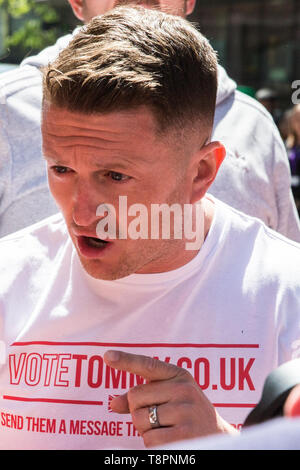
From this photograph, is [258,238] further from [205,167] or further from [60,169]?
[60,169]

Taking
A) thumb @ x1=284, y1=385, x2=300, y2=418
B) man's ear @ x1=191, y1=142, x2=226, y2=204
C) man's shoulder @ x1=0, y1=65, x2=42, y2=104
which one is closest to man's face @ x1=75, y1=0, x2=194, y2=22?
man's shoulder @ x1=0, y1=65, x2=42, y2=104

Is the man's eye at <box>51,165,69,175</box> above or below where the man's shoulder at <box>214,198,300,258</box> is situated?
above

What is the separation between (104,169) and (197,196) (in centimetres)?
28

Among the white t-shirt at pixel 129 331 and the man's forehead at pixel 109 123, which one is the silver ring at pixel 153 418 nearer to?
the white t-shirt at pixel 129 331

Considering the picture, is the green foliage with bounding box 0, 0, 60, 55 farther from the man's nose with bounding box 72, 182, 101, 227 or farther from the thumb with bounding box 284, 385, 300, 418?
the thumb with bounding box 284, 385, 300, 418

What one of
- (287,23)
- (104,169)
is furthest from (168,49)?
(287,23)

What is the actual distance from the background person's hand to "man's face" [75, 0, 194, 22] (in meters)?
1.26

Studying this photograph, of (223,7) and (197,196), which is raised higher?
(197,196)

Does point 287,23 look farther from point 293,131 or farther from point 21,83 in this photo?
point 21,83

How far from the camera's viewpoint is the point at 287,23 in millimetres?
15898

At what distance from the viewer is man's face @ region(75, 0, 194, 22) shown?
7.14 ft

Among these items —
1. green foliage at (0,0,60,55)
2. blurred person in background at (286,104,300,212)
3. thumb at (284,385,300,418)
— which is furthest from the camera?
blurred person in background at (286,104,300,212)

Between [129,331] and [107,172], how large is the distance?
356 mm
